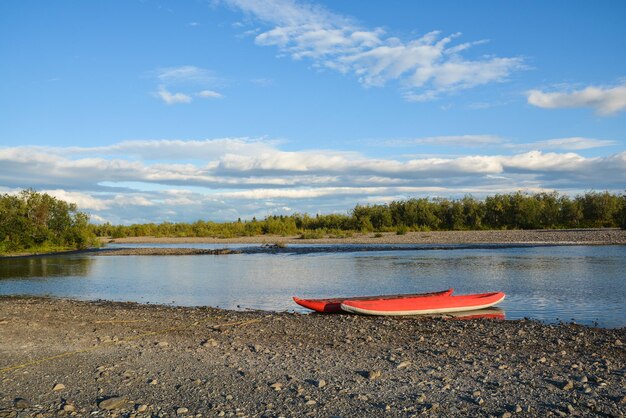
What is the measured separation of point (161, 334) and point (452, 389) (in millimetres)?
7794

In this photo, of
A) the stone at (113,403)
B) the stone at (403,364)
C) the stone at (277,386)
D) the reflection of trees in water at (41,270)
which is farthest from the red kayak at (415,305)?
the reflection of trees in water at (41,270)

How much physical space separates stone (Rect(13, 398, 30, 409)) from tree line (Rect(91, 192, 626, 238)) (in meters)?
67.9

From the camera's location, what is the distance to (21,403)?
26.0 feet

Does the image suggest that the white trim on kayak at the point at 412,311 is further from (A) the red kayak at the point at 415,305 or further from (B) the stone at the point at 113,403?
(B) the stone at the point at 113,403

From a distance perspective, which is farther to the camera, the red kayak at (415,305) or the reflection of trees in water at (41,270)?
the reflection of trees in water at (41,270)

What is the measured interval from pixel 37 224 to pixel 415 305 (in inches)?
1962

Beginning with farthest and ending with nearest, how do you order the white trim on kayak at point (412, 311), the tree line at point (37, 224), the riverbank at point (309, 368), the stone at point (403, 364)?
the tree line at point (37, 224), the white trim on kayak at point (412, 311), the stone at point (403, 364), the riverbank at point (309, 368)

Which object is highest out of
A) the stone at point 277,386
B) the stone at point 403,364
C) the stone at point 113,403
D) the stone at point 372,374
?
the stone at point 113,403

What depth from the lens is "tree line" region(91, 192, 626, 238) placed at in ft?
249

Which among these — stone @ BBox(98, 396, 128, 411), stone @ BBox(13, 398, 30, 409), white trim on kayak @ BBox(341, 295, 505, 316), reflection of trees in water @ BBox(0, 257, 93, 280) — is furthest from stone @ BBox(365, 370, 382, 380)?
reflection of trees in water @ BBox(0, 257, 93, 280)

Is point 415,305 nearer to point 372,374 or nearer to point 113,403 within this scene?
point 372,374

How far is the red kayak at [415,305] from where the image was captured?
52.9 feet

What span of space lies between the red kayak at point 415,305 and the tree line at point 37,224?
152ft

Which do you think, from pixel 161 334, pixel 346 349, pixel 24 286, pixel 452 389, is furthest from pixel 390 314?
pixel 24 286
